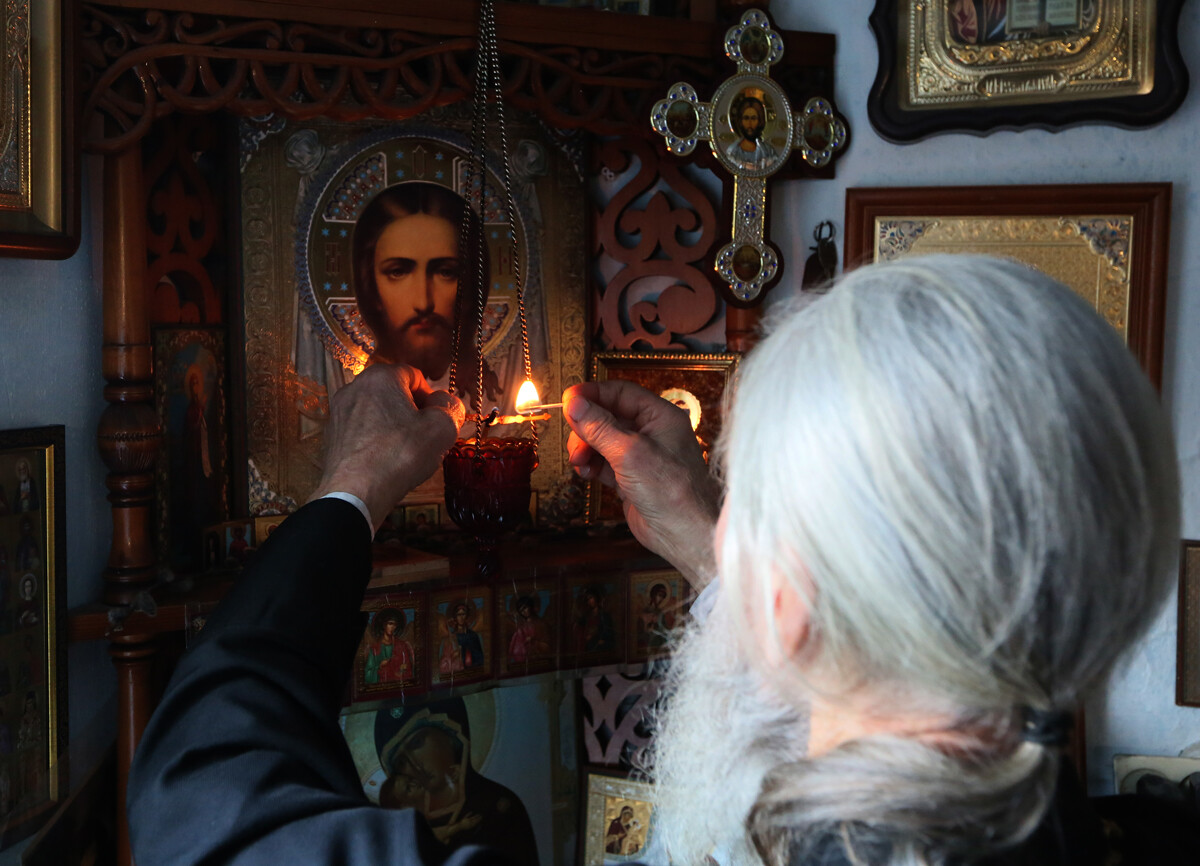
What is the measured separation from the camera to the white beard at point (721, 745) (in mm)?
828

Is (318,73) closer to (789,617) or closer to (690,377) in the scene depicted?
(690,377)

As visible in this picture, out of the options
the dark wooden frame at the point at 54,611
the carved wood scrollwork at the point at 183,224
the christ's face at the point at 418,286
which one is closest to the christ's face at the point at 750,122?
the christ's face at the point at 418,286

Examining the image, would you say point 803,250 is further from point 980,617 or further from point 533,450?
point 980,617

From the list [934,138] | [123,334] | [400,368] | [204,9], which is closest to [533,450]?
[400,368]

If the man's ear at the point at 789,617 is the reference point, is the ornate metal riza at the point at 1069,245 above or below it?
above

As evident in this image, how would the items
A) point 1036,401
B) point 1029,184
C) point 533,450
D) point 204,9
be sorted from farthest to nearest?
1. point 1029,184
2. point 533,450
3. point 204,9
4. point 1036,401

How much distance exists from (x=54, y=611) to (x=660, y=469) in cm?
72

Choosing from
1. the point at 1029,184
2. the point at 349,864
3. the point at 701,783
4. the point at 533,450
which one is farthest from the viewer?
the point at 1029,184

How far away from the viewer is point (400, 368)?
4.13 feet

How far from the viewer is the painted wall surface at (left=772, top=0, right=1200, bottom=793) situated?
1545mm

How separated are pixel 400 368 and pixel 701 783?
0.62m

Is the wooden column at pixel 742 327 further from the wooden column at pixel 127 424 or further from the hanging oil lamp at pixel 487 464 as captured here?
the wooden column at pixel 127 424

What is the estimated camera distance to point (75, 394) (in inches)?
51.4

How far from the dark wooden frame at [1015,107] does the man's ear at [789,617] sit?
112 cm
